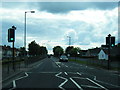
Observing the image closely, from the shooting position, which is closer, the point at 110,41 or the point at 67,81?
the point at 67,81

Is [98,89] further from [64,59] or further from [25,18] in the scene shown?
[64,59]

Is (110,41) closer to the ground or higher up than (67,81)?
higher up

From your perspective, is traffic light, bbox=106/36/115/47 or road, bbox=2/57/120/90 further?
traffic light, bbox=106/36/115/47

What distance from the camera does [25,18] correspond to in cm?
3444

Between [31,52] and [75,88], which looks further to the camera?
[31,52]

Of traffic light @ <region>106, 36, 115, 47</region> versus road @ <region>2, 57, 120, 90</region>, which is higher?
traffic light @ <region>106, 36, 115, 47</region>

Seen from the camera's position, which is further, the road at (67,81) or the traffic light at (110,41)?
the traffic light at (110,41)

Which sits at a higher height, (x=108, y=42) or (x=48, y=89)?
(x=108, y=42)

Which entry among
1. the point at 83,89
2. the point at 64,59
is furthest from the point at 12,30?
the point at 64,59

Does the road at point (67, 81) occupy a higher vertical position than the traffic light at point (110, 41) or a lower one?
lower

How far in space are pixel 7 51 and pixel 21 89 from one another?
399 feet

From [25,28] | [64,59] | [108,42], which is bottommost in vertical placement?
[64,59]

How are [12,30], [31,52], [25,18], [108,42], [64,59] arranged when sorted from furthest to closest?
[31,52], [64,59], [25,18], [108,42], [12,30]

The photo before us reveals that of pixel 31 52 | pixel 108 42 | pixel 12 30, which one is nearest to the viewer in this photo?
pixel 12 30
